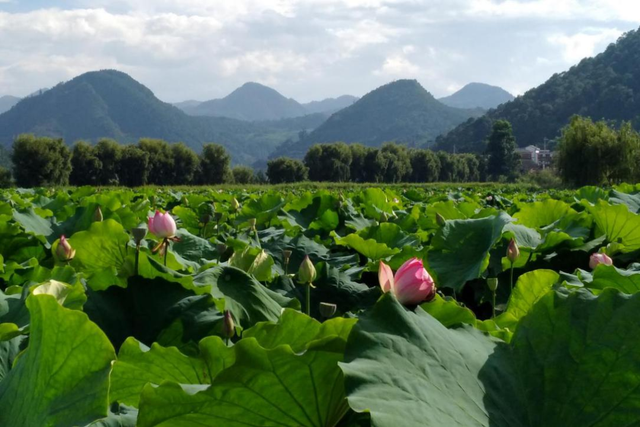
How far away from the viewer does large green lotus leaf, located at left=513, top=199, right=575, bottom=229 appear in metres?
3.26

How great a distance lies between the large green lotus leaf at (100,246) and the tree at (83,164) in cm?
5859

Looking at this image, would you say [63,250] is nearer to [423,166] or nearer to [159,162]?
[159,162]

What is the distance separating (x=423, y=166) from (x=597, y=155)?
157 ft

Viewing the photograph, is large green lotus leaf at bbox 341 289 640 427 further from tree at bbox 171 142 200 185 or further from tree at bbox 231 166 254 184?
tree at bbox 231 166 254 184

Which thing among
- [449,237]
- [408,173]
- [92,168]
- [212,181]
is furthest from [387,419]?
[408,173]

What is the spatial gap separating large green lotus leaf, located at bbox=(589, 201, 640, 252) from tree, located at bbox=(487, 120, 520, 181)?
294ft

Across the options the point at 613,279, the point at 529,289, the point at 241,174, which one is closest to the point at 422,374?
the point at 529,289

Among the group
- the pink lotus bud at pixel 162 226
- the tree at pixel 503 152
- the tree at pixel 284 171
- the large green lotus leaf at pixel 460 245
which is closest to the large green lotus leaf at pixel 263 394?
the pink lotus bud at pixel 162 226

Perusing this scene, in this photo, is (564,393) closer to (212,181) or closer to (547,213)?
(547,213)

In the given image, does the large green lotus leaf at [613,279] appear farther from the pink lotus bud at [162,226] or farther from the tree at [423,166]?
the tree at [423,166]

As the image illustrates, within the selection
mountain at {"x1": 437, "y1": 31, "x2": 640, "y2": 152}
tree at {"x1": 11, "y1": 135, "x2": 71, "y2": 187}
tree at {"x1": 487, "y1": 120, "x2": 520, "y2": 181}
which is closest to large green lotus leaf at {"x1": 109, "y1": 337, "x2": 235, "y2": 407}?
tree at {"x1": 11, "y1": 135, "x2": 71, "y2": 187}

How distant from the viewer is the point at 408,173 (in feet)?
270

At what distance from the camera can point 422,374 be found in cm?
78

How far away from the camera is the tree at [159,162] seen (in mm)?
64188
